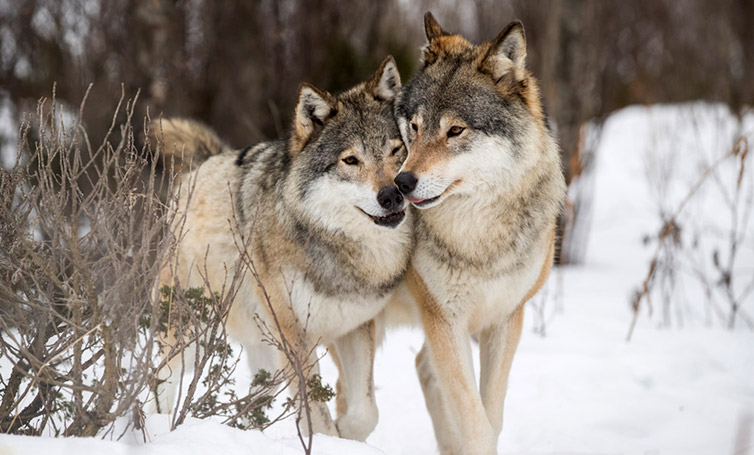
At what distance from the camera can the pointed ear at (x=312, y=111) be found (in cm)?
376

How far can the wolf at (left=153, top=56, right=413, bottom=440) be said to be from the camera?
3562mm

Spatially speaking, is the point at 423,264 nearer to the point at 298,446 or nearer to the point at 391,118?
the point at 391,118

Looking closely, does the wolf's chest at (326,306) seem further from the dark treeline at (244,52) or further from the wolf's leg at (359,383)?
the dark treeline at (244,52)

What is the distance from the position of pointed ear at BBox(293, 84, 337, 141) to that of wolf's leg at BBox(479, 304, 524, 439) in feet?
4.54

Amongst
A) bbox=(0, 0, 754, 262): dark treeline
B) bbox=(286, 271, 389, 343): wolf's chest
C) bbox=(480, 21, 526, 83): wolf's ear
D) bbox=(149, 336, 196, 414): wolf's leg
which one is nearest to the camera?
bbox=(480, 21, 526, 83): wolf's ear

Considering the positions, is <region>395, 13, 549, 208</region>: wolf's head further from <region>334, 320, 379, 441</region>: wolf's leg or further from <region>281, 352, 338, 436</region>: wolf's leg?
<region>281, 352, 338, 436</region>: wolf's leg

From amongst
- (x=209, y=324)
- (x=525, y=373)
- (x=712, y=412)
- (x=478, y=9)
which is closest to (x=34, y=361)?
(x=209, y=324)

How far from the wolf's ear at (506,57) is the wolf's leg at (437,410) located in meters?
1.56

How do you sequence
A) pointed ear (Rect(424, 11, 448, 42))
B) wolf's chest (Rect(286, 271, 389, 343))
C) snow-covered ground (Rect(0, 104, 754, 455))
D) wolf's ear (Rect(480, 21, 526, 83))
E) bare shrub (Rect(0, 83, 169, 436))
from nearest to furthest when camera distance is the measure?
bare shrub (Rect(0, 83, 169, 436)), snow-covered ground (Rect(0, 104, 754, 455)), wolf's ear (Rect(480, 21, 526, 83)), wolf's chest (Rect(286, 271, 389, 343)), pointed ear (Rect(424, 11, 448, 42))

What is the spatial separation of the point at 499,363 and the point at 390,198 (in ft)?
3.64

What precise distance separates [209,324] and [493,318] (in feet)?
4.89

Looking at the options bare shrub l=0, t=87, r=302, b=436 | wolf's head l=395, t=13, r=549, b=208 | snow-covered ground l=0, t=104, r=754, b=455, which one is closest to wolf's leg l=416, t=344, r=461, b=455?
snow-covered ground l=0, t=104, r=754, b=455

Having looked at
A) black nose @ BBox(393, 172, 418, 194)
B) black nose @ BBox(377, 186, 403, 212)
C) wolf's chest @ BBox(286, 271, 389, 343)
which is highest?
black nose @ BBox(393, 172, 418, 194)

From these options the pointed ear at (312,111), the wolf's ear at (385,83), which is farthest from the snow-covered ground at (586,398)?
the wolf's ear at (385,83)
